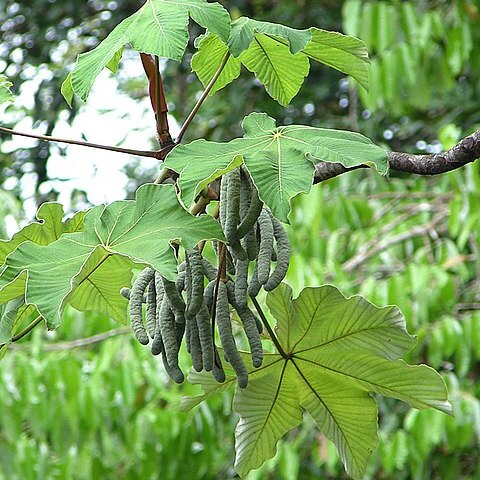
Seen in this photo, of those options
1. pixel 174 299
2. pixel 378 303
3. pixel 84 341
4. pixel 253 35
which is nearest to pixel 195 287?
pixel 174 299

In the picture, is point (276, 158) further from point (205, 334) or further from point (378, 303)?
point (378, 303)

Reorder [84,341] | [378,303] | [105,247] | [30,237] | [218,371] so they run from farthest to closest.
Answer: [84,341] → [378,303] → [30,237] → [218,371] → [105,247]

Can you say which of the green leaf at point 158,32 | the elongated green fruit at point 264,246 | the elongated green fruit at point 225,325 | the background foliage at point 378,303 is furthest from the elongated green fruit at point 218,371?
the background foliage at point 378,303

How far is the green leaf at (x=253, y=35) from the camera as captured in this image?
32.7 inches

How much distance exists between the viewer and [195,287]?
0.79 m

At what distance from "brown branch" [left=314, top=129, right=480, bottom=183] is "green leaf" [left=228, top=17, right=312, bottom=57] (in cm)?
11

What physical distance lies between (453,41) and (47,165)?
5.56 feet

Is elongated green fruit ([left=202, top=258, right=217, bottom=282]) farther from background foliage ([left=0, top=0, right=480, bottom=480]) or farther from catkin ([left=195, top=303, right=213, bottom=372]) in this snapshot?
background foliage ([left=0, top=0, right=480, bottom=480])

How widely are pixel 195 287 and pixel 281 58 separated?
34 centimetres

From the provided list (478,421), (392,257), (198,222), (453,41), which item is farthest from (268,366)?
(453,41)

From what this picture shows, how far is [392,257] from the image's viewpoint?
98.6 inches

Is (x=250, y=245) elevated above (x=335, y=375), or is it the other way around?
(x=250, y=245)

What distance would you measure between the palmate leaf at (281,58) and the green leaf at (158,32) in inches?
1.6

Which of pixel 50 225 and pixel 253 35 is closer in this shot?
pixel 253 35
